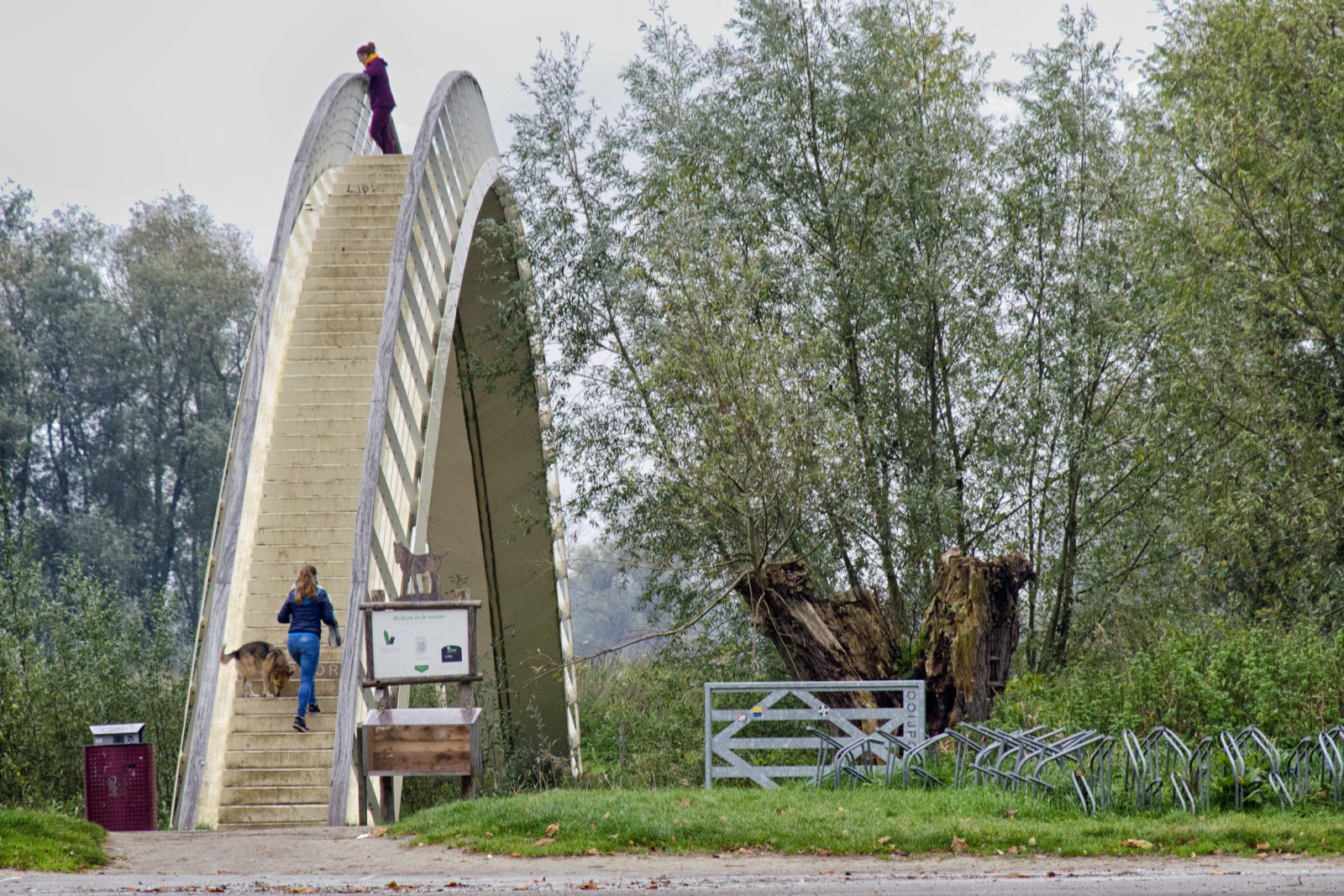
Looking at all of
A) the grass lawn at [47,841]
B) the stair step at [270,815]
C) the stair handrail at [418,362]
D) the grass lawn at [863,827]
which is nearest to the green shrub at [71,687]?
the stair step at [270,815]

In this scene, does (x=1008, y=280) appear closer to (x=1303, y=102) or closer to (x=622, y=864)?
(x=1303, y=102)

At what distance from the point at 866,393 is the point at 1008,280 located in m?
2.22

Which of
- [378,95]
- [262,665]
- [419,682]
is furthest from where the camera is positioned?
[378,95]

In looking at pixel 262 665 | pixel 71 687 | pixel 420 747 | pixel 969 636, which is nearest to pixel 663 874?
pixel 420 747

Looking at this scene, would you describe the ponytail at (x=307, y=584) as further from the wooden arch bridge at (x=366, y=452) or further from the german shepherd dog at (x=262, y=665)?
the german shepherd dog at (x=262, y=665)

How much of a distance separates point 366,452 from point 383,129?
288 inches

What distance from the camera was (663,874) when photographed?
20.1 ft

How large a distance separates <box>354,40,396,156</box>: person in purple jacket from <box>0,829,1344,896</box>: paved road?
11.6 m

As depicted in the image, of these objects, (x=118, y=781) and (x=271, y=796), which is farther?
(x=271, y=796)

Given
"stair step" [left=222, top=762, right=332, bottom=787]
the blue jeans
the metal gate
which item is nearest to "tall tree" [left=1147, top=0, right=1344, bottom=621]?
the metal gate

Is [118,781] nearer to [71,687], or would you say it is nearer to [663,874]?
[71,687]

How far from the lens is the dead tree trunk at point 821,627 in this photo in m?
11.8

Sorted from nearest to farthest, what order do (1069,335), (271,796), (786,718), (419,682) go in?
1. (419,682)
2. (271,796)
3. (786,718)
4. (1069,335)

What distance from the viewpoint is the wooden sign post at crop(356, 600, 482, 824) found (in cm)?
876
